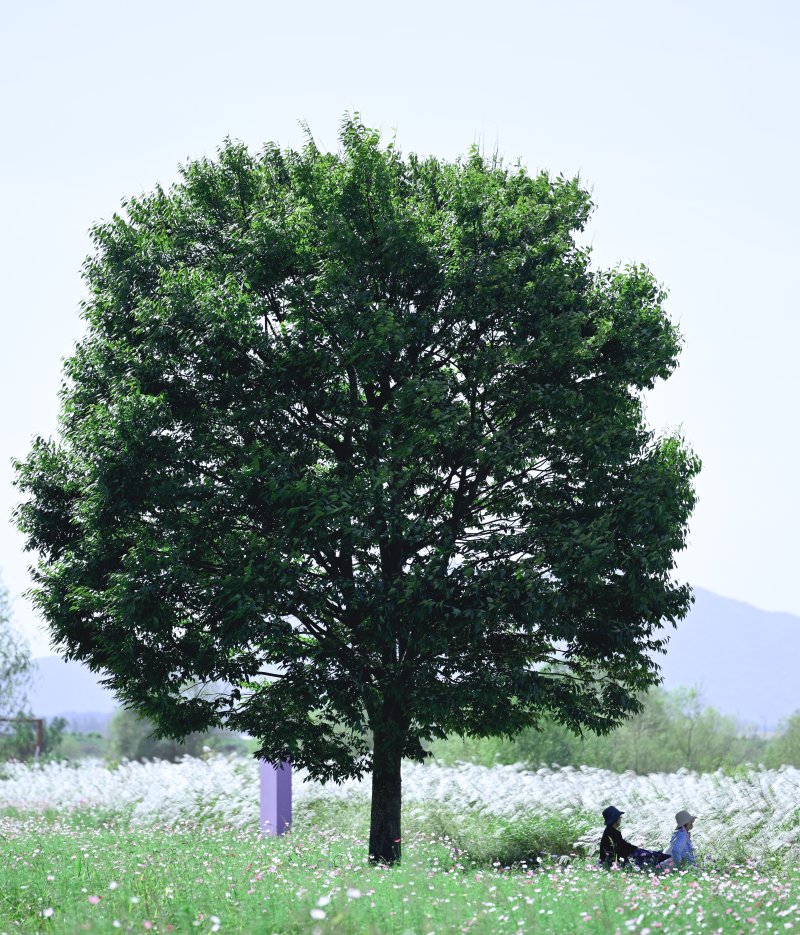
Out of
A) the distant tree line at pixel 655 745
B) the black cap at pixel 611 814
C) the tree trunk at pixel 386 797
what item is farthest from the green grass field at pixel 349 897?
the distant tree line at pixel 655 745

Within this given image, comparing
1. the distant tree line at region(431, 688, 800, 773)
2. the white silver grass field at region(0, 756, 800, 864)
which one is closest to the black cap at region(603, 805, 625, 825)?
the white silver grass field at region(0, 756, 800, 864)

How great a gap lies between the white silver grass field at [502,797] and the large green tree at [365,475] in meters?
3.63

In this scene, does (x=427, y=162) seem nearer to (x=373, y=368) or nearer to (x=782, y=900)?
(x=373, y=368)

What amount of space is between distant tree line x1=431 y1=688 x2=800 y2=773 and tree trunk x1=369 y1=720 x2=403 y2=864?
64.7 feet

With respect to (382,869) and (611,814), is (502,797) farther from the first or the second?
(382,869)

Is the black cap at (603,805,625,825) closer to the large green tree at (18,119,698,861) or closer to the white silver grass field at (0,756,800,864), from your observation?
the large green tree at (18,119,698,861)

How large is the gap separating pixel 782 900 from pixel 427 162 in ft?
36.4

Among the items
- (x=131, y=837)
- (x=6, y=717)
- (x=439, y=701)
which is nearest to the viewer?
(x=439, y=701)

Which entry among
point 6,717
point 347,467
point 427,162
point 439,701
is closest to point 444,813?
point 439,701

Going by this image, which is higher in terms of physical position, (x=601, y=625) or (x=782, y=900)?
(x=601, y=625)

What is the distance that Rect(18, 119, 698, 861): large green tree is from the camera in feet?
42.9

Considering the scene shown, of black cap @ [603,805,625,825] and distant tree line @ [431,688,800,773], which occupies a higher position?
black cap @ [603,805,625,825]

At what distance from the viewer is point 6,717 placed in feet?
135

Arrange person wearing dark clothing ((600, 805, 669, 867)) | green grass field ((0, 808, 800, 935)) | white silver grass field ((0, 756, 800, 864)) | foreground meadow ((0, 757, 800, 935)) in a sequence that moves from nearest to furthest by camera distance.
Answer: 1. green grass field ((0, 808, 800, 935))
2. foreground meadow ((0, 757, 800, 935))
3. person wearing dark clothing ((600, 805, 669, 867))
4. white silver grass field ((0, 756, 800, 864))
